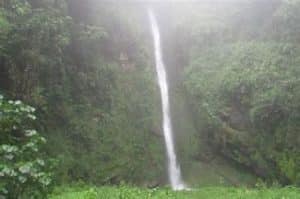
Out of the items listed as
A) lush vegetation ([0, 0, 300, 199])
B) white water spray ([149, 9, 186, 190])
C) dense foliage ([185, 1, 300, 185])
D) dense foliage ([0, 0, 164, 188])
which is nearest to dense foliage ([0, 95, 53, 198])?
lush vegetation ([0, 0, 300, 199])

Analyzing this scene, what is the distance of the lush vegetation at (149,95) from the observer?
14.3m

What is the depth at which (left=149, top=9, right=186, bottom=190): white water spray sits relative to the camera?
16.2 m

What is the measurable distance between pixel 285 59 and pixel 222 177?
5.11m

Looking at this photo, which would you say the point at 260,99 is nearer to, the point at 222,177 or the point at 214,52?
the point at 222,177

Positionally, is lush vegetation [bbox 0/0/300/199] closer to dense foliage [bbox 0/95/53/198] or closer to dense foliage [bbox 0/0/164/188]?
dense foliage [bbox 0/0/164/188]

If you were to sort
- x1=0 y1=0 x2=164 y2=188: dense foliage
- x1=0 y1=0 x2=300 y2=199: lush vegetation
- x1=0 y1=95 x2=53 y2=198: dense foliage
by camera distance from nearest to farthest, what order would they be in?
x1=0 y1=95 x2=53 y2=198: dense foliage → x1=0 y1=0 x2=164 y2=188: dense foliage → x1=0 y1=0 x2=300 y2=199: lush vegetation

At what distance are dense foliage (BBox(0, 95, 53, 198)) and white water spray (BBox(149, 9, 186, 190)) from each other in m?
13.0

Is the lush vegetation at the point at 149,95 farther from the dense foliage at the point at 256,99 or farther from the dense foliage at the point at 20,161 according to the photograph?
the dense foliage at the point at 20,161

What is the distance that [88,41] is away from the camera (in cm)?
1741

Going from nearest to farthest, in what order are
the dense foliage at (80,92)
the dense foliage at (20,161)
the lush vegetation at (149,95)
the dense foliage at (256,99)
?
the dense foliage at (20,161)
the dense foliage at (80,92)
the lush vegetation at (149,95)
the dense foliage at (256,99)

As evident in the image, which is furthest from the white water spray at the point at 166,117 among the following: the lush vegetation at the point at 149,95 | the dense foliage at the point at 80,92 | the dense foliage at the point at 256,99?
the dense foliage at the point at 256,99

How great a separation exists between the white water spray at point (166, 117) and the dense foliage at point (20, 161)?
1301 cm

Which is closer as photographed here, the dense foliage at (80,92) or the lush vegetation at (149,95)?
the dense foliage at (80,92)

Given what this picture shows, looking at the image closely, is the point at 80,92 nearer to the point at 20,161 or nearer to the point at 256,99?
the point at 256,99
